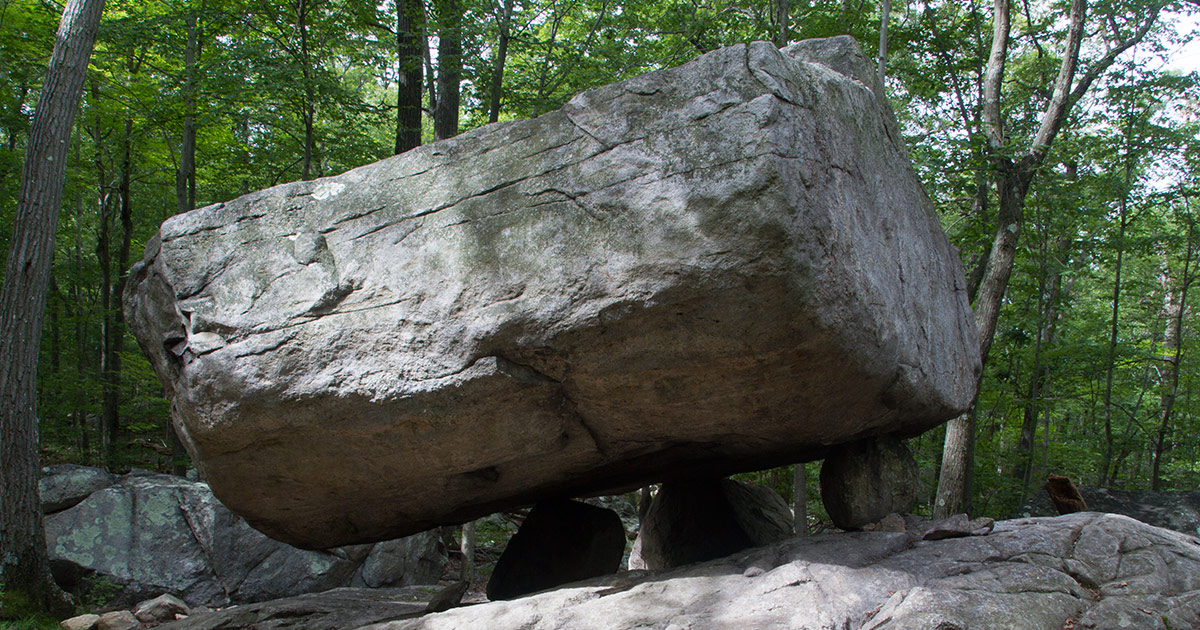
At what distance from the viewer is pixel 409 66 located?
1029cm

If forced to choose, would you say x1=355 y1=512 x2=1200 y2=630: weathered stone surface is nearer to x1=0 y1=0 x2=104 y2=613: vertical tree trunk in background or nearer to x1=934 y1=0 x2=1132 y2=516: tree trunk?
x1=0 y1=0 x2=104 y2=613: vertical tree trunk in background

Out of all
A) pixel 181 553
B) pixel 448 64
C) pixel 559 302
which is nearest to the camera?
pixel 559 302

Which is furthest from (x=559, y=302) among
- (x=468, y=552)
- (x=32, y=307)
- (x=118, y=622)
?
(x=468, y=552)

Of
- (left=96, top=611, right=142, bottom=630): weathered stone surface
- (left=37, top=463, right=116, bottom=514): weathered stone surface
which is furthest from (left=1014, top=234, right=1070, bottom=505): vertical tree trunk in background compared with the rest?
(left=37, top=463, right=116, bottom=514): weathered stone surface

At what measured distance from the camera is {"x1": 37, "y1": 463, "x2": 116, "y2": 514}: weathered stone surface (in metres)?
8.27

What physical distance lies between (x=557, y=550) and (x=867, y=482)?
263 centimetres

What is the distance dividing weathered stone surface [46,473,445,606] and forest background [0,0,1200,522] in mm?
3078

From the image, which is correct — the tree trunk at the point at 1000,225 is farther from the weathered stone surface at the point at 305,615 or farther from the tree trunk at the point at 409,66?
the tree trunk at the point at 409,66

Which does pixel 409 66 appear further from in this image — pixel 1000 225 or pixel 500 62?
pixel 1000 225

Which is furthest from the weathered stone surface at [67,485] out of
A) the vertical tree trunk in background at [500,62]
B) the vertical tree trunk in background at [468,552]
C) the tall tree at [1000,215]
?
the tall tree at [1000,215]

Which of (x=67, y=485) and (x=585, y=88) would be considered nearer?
(x=67, y=485)

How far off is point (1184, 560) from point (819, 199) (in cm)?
290

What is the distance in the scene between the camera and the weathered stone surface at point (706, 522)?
641cm

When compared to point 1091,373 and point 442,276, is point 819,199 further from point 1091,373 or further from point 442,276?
point 1091,373
